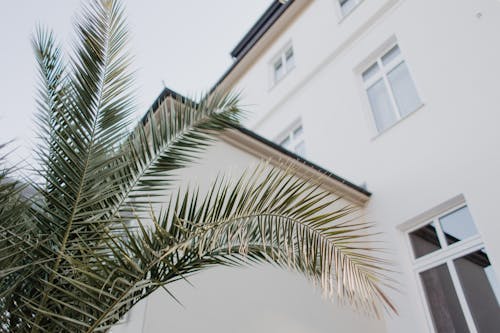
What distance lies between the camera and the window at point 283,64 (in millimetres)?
10212

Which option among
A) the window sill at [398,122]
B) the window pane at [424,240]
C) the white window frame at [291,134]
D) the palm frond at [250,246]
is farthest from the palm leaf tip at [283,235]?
the white window frame at [291,134]

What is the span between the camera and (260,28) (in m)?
11.8

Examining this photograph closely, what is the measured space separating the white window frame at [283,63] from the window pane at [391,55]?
2.63 metres

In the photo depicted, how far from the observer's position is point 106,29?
2.83m

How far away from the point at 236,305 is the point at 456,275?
249cm

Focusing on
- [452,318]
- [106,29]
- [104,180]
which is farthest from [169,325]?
[452,318]

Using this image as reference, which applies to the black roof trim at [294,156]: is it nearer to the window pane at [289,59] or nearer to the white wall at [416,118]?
the white wall at [416,118]

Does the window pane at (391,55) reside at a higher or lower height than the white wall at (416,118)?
higher

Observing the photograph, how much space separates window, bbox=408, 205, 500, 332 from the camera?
4.29 metres

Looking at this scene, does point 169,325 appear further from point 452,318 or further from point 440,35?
point 440,35

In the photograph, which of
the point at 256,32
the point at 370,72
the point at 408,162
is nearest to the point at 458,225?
the point at 408,162

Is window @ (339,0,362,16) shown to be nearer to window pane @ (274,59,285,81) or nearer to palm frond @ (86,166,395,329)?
window pane @ (274,59,285,81)

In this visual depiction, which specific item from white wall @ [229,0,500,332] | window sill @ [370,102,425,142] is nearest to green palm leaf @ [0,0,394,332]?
white wall @ [229,0,500,332]

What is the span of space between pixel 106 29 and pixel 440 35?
16.8 ft
